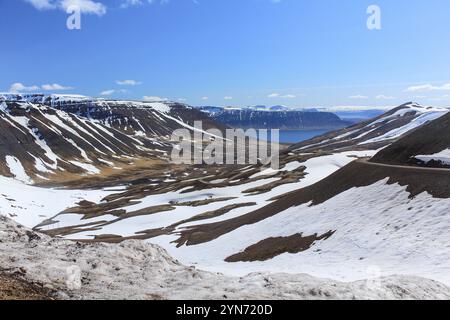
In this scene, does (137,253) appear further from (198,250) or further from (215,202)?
(215,202)

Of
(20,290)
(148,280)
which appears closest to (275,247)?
(148,280)

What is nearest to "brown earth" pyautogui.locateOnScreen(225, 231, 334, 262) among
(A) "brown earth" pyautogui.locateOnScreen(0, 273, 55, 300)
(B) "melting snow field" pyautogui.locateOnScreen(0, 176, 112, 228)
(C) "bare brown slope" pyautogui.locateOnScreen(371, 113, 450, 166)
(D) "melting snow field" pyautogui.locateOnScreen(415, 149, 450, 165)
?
(D) "melting snow field" pyautogui.locateOnScreen(415, 149, 450, 165)

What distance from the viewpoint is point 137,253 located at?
62.9ft

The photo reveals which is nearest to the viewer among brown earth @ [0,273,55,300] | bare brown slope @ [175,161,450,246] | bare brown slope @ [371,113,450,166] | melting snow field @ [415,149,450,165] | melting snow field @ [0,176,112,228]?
brown earth @ [0,273,55,300]

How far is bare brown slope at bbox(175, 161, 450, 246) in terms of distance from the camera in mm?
34188

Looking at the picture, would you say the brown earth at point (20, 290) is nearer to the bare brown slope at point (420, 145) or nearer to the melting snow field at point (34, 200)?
the bare brown slope at point (420, 145)

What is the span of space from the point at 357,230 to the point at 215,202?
5170 centimetres

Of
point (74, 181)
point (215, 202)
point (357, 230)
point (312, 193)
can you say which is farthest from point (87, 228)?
point (74, 181)

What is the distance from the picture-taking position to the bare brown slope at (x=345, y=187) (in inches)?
1346

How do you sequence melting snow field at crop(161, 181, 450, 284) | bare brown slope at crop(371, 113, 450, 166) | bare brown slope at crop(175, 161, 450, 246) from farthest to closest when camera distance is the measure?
bare brown slope at crop(371, 113, 450, 166) < bare brown slope at crop(175, 161, 450, 246) < melting snow field at crop(161, 181, 450, 284)

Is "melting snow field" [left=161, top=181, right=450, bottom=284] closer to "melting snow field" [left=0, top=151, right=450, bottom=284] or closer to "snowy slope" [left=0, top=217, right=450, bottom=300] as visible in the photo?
"melting snow field" [left=0, top=151, right=450, bottom=284]

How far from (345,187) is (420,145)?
11788mm

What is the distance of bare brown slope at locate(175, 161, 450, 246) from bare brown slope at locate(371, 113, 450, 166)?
3918 mm

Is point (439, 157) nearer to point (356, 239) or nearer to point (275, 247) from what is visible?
point (356, 239)
